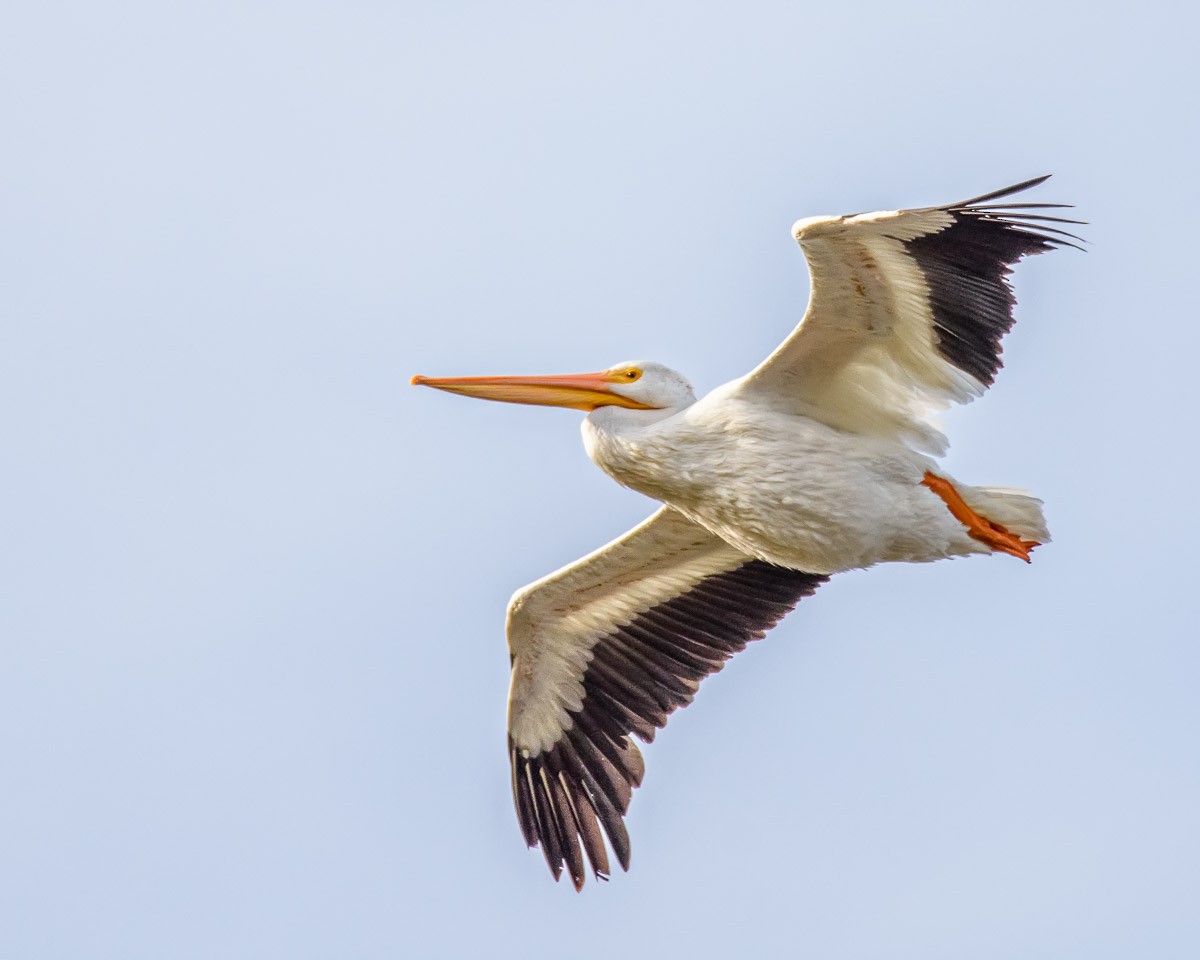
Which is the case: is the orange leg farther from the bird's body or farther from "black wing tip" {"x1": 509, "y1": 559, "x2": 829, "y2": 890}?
"black wing tip" {"x1": 509, "y1": 559, "x2": 829, "y2": 890}

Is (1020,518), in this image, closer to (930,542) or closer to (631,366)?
(930,542)

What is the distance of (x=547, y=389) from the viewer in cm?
995

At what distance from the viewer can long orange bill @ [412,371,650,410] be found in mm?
9828

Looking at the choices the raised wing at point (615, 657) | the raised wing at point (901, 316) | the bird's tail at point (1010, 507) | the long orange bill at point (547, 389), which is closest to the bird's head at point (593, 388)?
the long orange bill at point (547, 389)

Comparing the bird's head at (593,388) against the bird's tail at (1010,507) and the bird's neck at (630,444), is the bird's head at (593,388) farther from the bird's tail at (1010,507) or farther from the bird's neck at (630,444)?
the bird's tail at (1010,507)

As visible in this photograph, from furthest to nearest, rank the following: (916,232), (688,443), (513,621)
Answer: (513,621)
(688,443)
(916,232)

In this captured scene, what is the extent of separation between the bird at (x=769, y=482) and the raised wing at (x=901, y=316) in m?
0.01

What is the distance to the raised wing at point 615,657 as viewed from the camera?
1070 centimetres

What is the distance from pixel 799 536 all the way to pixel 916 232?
1.66 m

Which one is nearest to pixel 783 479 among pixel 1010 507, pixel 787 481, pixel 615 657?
pixel 787 481

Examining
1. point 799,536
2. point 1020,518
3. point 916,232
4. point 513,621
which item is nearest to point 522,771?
point 513,621

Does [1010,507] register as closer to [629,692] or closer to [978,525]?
[978,525]

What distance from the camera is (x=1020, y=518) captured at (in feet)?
31.6

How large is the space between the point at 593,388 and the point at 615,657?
1809 mm
